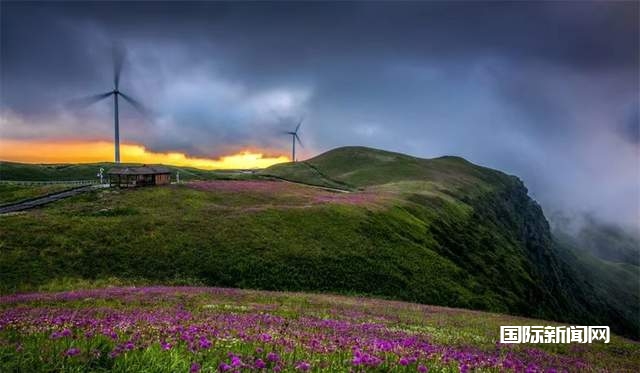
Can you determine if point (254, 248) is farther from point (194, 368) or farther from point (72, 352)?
point (194, 368)

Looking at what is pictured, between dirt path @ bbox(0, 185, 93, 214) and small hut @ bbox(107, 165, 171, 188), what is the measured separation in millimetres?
5214

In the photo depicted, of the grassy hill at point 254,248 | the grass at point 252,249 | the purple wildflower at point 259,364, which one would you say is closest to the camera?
the purple wildflower at point 259,364

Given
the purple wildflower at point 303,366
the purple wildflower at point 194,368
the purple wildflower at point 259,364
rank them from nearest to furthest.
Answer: the purple wildflower at point 194,368
the purple wildflower at point 259,364
the purple wildflower at point 303,366

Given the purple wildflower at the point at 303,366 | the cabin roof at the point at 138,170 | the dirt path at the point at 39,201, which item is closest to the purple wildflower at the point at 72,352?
the purple wildflower at the point at 303,366

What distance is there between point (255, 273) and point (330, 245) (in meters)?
→ 15.1

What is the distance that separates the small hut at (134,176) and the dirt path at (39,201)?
5214 millimetres

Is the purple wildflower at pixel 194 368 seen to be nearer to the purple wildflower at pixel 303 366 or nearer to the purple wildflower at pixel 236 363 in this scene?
the purple wildflower at pixel 236 363

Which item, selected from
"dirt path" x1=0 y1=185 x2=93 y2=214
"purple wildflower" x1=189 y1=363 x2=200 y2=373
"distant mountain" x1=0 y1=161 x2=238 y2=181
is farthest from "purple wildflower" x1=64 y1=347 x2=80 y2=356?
"distant mountain" x1=0 y1=161 x2=238 y2=181

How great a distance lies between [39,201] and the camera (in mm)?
69250

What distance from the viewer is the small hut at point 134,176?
275ft

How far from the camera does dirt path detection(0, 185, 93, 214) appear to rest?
62438mm

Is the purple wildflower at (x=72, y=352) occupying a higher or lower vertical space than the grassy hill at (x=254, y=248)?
higher

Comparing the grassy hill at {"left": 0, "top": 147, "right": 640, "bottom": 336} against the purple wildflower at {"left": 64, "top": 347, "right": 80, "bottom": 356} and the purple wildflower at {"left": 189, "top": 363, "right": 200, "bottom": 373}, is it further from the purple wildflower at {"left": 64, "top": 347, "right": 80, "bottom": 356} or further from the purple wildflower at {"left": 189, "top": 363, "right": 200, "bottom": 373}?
the purple wildflower at {"left": 189, "top": 363, "right": 200, "bottom": 373}

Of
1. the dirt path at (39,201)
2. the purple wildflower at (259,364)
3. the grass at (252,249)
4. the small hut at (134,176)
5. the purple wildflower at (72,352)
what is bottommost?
the grass at (252,249)
